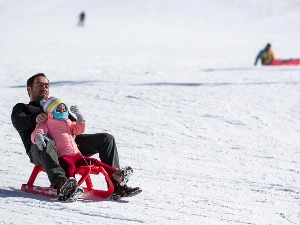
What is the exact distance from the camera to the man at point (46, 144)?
454cm

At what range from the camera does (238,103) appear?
11375 millimetres

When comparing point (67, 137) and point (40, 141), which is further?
point (67, 137)

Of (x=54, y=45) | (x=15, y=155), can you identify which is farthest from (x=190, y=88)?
(x=54, y=45)

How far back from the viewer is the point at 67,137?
15.8 feet

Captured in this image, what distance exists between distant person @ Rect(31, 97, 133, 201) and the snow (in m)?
0.24

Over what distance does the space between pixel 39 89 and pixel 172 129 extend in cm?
391

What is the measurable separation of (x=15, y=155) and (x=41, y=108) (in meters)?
1.57

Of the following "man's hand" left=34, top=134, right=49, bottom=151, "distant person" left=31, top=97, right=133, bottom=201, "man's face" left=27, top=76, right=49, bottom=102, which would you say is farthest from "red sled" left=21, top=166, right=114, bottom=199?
"man's face" left=27, top=76, right=49, bottom=102

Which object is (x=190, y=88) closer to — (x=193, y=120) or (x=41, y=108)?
(x=193, y=120)

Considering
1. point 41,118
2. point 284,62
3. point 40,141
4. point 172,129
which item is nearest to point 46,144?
point 40,141

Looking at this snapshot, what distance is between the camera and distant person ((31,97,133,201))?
4.75 metres

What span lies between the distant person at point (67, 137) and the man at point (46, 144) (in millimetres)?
82

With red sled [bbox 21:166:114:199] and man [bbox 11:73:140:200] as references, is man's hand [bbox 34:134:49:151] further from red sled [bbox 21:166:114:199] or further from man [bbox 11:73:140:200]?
red sled [bbox 21:166:114:199]

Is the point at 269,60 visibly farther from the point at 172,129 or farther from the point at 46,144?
the point at 46,144
